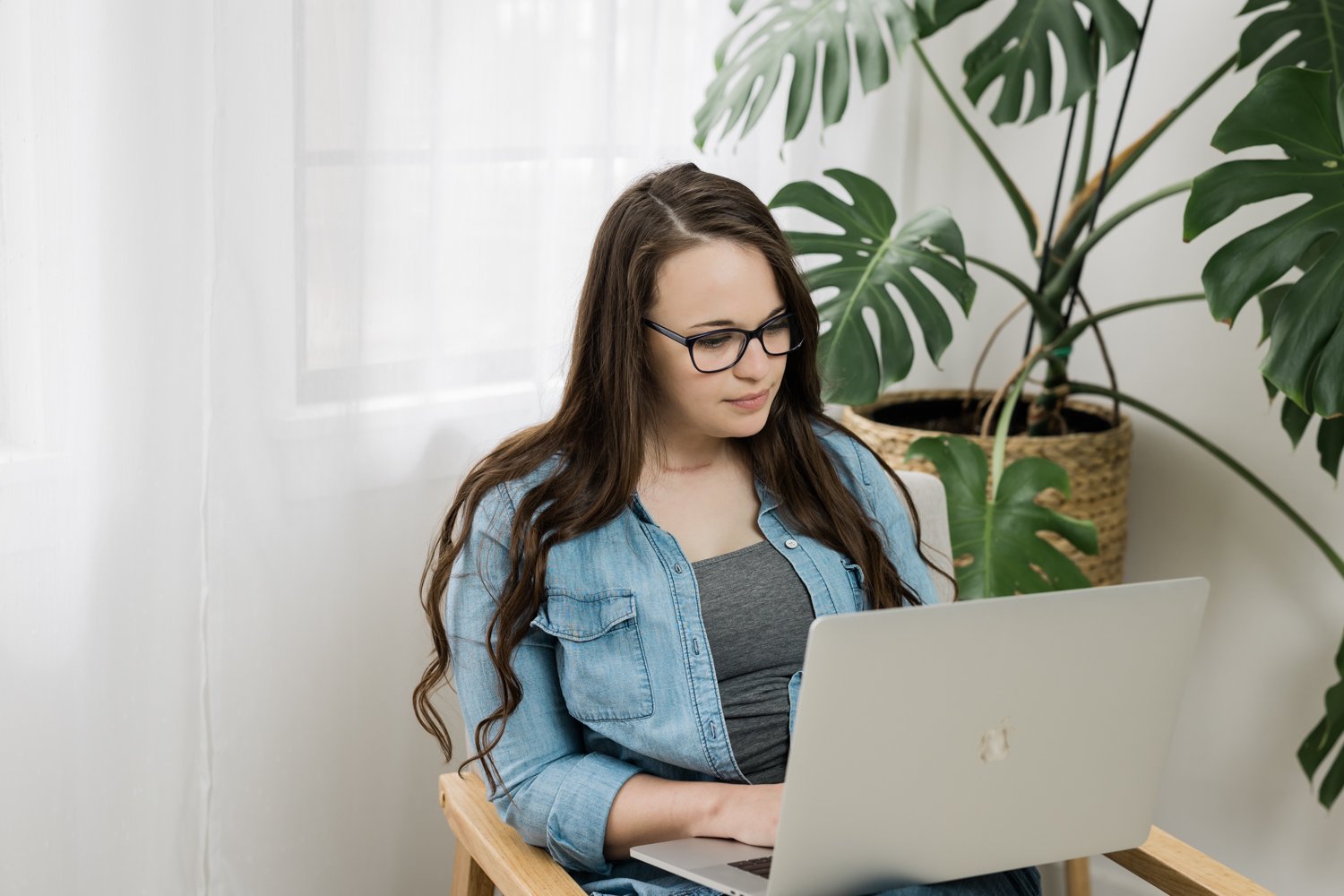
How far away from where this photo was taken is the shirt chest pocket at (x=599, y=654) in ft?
4.20

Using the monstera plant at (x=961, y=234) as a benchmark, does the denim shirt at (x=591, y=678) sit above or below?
below

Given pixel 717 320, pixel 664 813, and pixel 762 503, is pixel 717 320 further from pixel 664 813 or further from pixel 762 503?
pixel 664 813

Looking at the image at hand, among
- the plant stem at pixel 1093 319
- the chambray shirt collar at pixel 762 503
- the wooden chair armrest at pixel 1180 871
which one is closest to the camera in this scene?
the wooden chair armrest at pixel 1180 871

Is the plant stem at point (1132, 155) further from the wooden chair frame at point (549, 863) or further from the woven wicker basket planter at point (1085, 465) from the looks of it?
the wooden chair frame at point (549, 863)

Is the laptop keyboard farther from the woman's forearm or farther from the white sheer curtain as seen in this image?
the white sheer curtain

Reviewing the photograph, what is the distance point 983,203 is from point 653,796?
5.28 ft

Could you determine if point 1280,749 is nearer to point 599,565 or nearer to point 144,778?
point 599,565

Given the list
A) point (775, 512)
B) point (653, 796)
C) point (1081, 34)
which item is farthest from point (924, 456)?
point (653, 796)

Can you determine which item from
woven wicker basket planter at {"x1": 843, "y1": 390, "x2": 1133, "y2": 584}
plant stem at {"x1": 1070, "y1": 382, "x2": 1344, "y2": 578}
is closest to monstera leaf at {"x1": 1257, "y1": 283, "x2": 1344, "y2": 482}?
plant stem at {"x1": 1070, "y1": 382, "x2": 1344, "y2": 578}

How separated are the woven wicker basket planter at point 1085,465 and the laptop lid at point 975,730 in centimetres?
83

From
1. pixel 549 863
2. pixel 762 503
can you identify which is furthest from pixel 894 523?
pixel 549 863

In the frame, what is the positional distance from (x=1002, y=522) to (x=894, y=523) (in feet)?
1.20

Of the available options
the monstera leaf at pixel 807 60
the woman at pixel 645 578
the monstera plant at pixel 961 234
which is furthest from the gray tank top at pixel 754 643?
the monstera leaf at pixel 807 60

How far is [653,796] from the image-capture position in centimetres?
123
